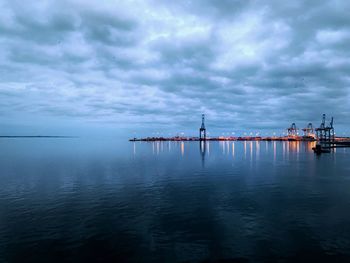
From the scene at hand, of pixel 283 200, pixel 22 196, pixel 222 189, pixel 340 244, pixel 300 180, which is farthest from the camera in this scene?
pixel 300 180

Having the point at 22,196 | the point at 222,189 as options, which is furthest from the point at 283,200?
the point at 22,196

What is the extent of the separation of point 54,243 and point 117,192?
14713 millimetres

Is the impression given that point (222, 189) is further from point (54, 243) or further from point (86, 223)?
point (54, 243)

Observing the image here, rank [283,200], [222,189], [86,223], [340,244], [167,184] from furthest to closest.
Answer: [167,184] < [222,189] < [283,200] < [86,223] < [340,244]

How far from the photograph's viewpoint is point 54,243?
16.6m

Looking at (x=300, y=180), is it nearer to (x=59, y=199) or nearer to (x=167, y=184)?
(x=167, y=184)

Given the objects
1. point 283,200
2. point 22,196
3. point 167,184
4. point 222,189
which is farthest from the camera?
point 167,184

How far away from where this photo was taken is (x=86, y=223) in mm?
20297

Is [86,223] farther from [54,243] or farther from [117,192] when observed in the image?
[117,192]

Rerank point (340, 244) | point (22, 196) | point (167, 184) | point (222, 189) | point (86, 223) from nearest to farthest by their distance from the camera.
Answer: point (340, 244)
point (86, 223)
point (22, 196)
point (222, 189)
point (167, 184)

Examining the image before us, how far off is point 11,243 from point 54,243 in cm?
301

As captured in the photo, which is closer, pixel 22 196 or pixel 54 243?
pixel 54 243

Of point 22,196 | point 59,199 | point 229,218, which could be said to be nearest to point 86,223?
point 59,199

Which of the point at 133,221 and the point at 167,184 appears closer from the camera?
the point at 133,221
